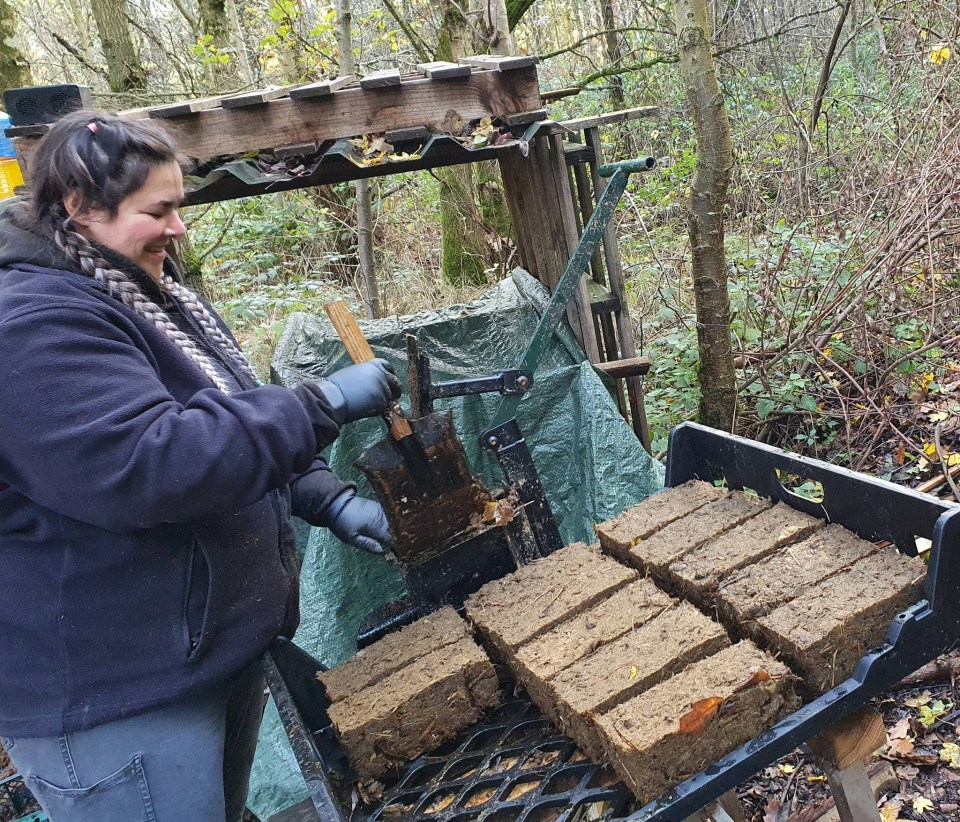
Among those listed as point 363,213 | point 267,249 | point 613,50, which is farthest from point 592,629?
point 613,50

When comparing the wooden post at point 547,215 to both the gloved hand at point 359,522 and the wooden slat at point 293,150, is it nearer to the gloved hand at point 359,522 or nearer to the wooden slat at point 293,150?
the wooden slat at point 293,150

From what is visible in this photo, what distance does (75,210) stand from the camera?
1.61 m

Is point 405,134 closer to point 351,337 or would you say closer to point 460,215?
point 351,337

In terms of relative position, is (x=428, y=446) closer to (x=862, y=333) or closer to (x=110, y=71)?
(x=862, y=333)

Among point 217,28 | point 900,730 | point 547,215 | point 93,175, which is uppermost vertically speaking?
point 217,28

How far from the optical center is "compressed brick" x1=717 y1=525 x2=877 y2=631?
73.9 inches

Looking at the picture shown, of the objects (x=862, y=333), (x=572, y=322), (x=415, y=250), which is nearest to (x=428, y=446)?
(x=572, y=322)

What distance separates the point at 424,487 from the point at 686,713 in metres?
1.04

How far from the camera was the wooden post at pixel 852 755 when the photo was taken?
5.83 ft

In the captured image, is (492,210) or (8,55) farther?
(492,210)

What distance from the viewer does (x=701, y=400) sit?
423cm

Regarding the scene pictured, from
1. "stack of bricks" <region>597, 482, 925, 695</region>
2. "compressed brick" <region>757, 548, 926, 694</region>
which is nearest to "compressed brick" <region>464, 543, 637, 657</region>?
"stack of bricks" <region>597, 482, 925, 695</region>

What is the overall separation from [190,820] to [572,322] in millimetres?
2738

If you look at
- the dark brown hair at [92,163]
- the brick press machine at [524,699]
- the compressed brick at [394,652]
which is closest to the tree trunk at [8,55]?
the dark brown hair at [92,163]
